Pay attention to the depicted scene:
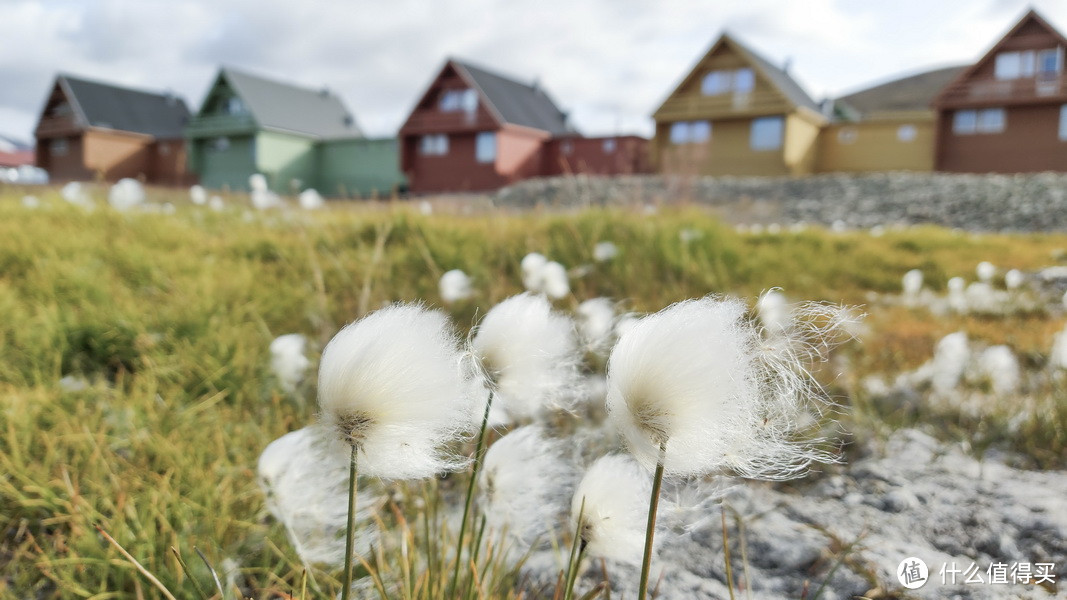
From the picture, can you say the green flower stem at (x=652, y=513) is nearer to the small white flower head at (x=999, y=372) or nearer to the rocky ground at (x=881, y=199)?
the small white flower head at (x=999, y=372)

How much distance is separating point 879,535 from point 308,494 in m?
1.57

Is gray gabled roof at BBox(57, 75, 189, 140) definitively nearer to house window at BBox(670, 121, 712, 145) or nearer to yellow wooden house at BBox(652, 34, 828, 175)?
house window at BBox(670, 121, 712, 145)

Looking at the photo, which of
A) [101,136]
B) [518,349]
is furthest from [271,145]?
[518,349]

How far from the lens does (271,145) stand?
121ft

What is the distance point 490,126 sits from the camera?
1179 inches

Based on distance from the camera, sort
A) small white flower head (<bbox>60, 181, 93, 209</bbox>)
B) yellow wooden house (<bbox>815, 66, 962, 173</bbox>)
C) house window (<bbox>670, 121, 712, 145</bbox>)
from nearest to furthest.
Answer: small white flower head (<bbox>60, 181, 93, 209</bbox>) → yellow wooden house (<bbox>815, 66, 962, 173</bbox>) → house window (<bbox>670, 121, 712, 145</bbox>)

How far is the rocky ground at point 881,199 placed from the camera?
14180 mm

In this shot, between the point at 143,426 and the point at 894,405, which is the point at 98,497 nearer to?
the point at 143,426

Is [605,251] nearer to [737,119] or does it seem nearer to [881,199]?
[881,199]

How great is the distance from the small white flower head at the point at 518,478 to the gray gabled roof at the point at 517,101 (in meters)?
29.7

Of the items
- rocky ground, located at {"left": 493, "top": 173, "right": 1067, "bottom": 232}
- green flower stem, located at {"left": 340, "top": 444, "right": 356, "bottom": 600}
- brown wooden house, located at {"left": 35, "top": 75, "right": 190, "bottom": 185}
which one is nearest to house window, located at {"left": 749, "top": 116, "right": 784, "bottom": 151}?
rocky ground, located at {"left": 493, "top": 173, "right": 1067, "bottom": 232}

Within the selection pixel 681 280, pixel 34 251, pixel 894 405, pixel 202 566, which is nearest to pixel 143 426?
pixel 202 566

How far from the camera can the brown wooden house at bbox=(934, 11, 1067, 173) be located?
24547 mm

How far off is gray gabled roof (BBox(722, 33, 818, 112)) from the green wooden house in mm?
17191
